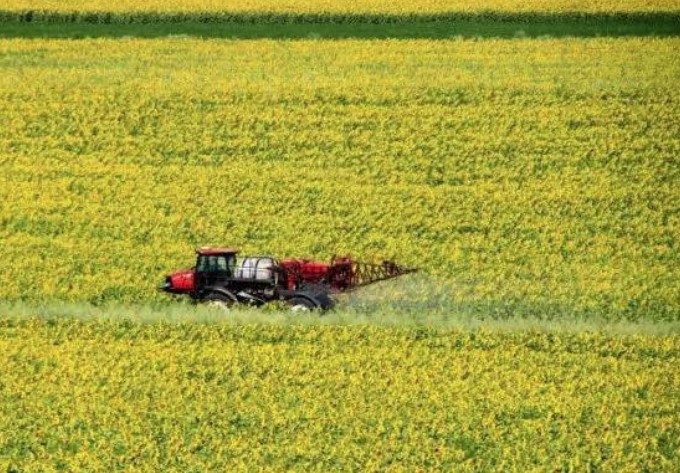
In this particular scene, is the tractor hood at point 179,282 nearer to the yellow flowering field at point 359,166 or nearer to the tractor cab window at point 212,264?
the tractor cab window at point 212,264

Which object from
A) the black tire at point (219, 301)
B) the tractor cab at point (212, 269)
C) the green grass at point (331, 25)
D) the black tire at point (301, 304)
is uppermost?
the green grass at point (331, 25)

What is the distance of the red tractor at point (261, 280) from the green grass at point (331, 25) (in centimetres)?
2376

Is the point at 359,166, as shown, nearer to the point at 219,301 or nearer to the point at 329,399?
the point at 219,301

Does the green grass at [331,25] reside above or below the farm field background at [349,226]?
above

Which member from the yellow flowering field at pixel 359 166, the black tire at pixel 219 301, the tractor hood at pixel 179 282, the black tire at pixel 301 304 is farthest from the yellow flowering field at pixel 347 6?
the black tire at pixel 301 304

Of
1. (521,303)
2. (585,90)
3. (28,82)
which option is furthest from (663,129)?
(28,82)

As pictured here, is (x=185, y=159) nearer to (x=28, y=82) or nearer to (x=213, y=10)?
(x=28, y=82)

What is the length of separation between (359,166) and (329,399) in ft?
53.3

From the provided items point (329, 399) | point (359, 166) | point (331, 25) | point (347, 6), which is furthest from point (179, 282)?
point (347, 6)

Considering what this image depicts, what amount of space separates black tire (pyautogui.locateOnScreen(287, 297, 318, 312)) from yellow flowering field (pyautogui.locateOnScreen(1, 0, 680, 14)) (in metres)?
28.3

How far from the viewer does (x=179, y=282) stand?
34.1m

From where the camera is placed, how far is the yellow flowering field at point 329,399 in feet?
81.0

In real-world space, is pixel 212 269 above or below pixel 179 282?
above

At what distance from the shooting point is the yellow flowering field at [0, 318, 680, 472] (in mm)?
24688
